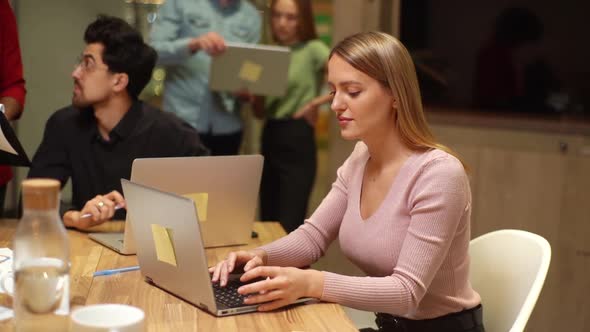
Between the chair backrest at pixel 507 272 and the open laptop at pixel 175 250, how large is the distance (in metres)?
0.52

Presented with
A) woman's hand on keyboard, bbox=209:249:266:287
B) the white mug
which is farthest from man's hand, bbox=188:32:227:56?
the white mug

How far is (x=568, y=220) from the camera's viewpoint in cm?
364

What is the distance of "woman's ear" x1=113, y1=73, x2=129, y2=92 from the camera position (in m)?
2.52

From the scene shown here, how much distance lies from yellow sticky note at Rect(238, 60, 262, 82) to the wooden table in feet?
5.52

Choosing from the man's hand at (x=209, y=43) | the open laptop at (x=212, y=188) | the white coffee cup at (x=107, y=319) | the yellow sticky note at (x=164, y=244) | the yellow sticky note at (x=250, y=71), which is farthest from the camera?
the yellow sticky note at (x=250, y=71)

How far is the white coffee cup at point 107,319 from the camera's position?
1173mm

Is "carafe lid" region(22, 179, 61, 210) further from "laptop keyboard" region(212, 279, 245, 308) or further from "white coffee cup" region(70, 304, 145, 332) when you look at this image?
"laptop keyboard" region(212, 279, 245, 308)

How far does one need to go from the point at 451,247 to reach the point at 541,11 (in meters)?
2.39

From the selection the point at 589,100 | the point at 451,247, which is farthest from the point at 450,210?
the point at 589,100

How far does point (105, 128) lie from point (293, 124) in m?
1.44

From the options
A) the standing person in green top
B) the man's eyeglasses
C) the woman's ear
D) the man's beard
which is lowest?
the standing person in green top

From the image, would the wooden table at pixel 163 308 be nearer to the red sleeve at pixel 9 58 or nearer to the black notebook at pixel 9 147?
the black notebook at pixel 9 147

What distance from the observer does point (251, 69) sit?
11.7 feet

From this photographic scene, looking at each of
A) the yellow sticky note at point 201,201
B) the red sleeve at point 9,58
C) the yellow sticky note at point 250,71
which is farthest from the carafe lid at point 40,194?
the yellow sticky note at point 250,71
